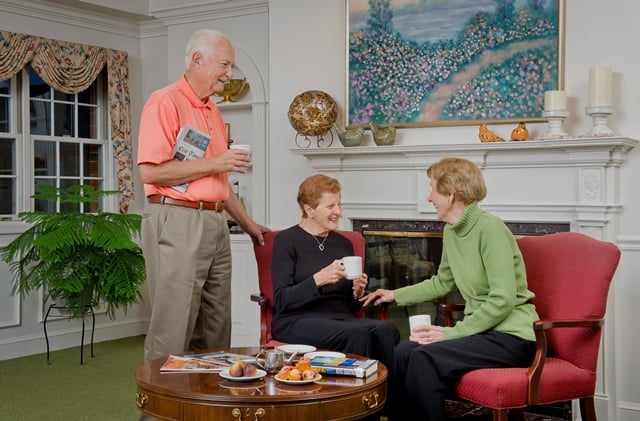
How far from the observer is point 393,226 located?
186 inches

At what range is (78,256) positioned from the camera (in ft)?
17.2

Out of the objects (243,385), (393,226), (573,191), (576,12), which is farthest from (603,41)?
(243,385)

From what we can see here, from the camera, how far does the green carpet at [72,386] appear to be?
4.16 metres

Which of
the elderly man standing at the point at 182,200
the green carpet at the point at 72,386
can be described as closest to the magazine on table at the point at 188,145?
the elderly man standing at the point at 182,200

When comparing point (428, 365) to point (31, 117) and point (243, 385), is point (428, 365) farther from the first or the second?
point (31, 117)

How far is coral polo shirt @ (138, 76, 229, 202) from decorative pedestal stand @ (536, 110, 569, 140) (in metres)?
1.77

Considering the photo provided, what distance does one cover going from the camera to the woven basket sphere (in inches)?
186

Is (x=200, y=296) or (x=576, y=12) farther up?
(x=576, y=12)

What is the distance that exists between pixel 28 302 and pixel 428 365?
3732 mm

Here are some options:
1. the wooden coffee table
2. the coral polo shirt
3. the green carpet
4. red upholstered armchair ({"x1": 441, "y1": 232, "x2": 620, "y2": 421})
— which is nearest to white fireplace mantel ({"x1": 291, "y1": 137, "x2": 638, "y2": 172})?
red upholstered armchair ({"x1": 441, "y1": 232, "x2": 620, "y2": 421})

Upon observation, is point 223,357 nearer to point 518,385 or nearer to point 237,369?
point 237,369

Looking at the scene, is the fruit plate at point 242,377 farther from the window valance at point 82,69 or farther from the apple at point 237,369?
the window valance at point 82,69

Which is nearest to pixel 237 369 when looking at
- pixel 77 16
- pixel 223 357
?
pixel 223 357

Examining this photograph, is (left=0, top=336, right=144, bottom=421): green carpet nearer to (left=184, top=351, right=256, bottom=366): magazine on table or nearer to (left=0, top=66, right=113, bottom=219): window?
(left=0, top=66, right=113, bottom=219): window
